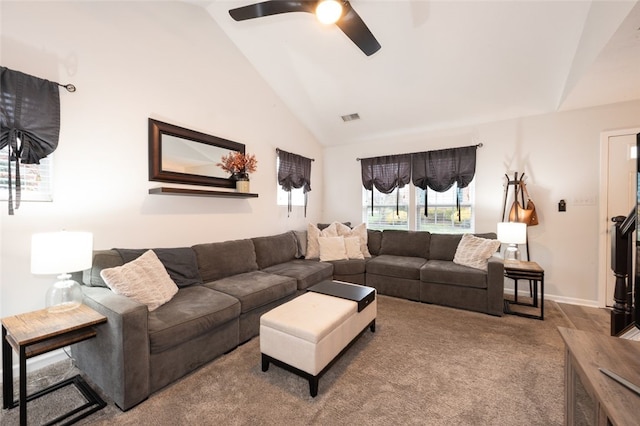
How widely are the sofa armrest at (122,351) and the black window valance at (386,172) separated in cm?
387

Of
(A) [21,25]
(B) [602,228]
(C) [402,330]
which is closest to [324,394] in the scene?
(C) [402,330]

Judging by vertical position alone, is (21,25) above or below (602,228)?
above

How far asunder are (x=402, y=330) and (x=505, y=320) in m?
1.22

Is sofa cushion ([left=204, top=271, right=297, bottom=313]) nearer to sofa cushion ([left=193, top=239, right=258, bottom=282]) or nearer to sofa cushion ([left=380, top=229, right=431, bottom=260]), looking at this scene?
sofa cushion ([left=193, top=239, right=258, bottom=282])

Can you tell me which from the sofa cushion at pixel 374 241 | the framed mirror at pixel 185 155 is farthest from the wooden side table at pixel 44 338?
the sofa cushion at pixel 374 241

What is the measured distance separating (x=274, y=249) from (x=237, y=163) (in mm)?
1250

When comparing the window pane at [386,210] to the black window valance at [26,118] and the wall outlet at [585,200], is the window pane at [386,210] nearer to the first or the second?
the wall outlet at [585,200]

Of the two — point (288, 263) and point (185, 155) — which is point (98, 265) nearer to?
point (185, 155)

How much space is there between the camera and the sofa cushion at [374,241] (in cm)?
437

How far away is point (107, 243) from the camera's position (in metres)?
2.37

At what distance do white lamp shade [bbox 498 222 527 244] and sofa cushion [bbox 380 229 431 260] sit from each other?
1.02 m

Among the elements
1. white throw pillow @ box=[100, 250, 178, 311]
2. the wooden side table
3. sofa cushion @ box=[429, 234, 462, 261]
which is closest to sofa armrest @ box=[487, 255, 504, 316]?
sofa cushion @ box=[429, 234, 462, 261]

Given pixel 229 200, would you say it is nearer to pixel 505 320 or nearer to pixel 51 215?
A: pixel 51 215

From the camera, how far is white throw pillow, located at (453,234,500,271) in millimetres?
3223
